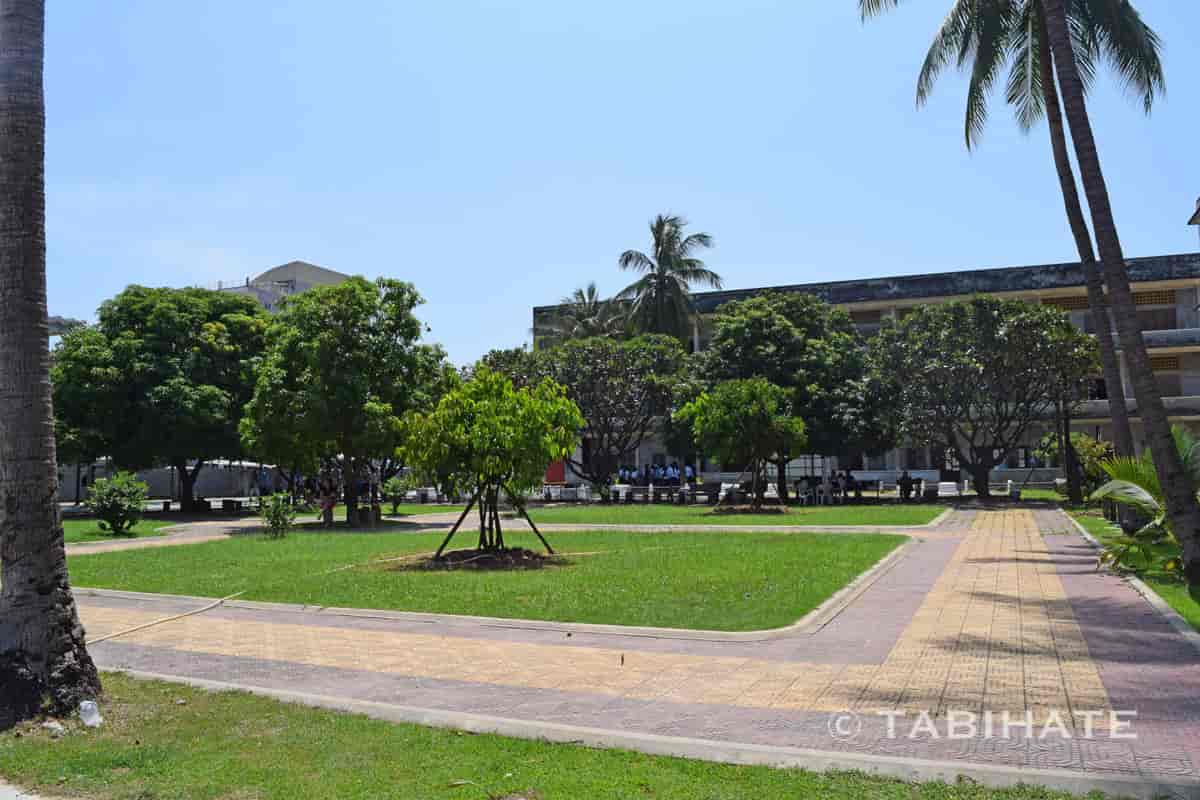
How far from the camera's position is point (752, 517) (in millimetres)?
28234

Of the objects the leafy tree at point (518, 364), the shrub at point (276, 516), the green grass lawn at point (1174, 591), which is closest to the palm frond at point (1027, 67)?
the green grass lawn at point (1174, 591)

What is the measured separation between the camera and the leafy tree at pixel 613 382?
43.6m

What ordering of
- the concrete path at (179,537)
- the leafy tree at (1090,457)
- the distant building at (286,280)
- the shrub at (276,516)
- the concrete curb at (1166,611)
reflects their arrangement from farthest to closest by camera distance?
the distant building at (286,280)
the leafy tree at (1090,457)
the shrub at (276,516)
the concrete path at (179,537)
the concrete curb at (1166,611)

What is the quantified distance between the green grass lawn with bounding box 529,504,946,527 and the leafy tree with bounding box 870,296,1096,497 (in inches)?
169

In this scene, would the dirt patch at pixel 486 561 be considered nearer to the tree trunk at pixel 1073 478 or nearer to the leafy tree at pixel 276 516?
the leafy tree at pixel 276 516

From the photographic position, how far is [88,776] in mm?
5574

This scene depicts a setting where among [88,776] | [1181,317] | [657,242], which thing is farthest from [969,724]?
[1181,317]

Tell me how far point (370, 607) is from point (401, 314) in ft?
63.2

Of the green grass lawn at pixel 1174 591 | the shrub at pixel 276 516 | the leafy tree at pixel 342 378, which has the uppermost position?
the leafy tree at pixel 342 378

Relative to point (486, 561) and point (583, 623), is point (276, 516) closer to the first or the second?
point (486, 561)

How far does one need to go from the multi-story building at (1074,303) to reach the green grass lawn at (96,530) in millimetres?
29033

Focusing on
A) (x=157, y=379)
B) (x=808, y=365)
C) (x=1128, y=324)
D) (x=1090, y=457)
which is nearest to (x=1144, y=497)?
(x=1128, y=324)

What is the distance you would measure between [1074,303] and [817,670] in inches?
1986

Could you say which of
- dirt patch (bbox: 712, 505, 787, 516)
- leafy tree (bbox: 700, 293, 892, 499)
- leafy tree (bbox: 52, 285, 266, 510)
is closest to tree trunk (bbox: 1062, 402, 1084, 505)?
leafy tree (bbox: 700, 293, 892, 499)
